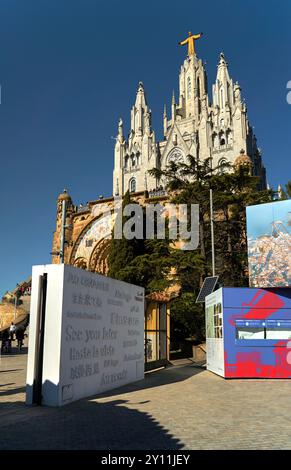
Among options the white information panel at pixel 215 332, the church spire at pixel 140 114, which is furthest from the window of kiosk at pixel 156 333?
the church spire at pixel 140 114

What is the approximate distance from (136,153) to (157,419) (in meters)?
75.4

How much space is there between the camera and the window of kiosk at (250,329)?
14.7m

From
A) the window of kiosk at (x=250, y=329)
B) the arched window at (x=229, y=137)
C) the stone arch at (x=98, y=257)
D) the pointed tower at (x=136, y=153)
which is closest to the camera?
the window of kiosk at (x=250, y=329)

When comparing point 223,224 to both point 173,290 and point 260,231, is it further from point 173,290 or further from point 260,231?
point 260,231

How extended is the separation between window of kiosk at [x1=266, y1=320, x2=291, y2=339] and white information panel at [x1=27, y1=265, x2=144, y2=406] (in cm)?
533

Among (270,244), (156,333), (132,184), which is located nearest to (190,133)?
(132,184)

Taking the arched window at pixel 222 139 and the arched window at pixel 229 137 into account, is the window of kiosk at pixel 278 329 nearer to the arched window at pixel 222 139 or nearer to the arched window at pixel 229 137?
the arched window at pixel 229 137

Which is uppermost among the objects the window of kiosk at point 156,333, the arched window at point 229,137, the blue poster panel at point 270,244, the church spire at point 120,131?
Answer: the church spire at point 120,131

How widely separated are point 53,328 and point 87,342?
4.46 ft

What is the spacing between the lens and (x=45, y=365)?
9289 mm

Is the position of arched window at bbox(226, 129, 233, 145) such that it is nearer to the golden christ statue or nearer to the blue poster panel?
the golden christ statue

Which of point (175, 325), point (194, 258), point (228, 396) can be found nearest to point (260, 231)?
point (228, 396)

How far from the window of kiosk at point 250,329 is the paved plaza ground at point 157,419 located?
7.78 feet


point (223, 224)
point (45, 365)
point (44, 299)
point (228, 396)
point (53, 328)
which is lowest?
point (228, 396)
